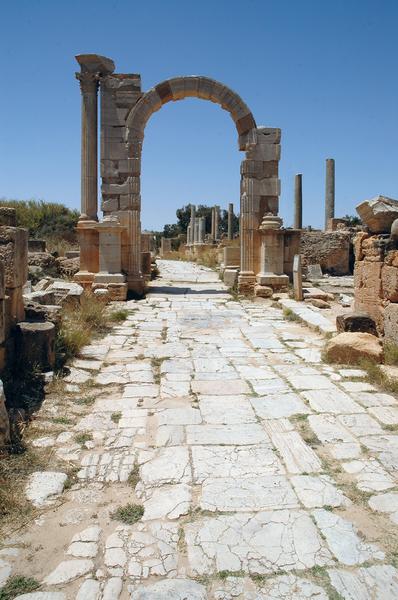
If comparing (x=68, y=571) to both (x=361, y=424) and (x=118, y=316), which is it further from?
(x=118, y=316)

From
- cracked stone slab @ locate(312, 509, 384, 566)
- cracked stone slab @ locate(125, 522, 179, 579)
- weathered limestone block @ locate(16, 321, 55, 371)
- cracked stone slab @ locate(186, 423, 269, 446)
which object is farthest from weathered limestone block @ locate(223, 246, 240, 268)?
cracked stone slab @ locate(125, 522, 179, 579)

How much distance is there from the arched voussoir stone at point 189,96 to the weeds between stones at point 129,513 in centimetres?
957

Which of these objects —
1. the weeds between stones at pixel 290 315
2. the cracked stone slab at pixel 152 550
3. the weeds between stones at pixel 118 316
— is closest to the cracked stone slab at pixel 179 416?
the cracked stone slab at pixel 152 550

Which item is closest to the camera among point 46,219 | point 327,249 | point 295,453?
point 295,453

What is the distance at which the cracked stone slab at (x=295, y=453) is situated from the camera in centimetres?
309

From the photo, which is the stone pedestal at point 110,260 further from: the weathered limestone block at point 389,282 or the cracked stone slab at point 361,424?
the cracked stone slab at point 361,424

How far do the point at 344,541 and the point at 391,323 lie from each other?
3757mm

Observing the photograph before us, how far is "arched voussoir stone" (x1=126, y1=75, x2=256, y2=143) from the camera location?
10836mm

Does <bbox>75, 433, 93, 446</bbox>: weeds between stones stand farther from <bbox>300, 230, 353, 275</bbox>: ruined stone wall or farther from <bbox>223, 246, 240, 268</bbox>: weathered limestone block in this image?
<bbox>300, 230, 353, 275</bbox>: ruined stone wall

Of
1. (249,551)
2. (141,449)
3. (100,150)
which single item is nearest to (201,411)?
(141,449)

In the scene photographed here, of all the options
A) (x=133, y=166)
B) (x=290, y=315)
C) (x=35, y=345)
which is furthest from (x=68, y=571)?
(x=133, y=166)

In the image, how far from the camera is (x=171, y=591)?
2.02m

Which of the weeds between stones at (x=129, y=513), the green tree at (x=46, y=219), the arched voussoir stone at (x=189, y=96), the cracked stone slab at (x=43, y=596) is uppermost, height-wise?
the arched voussoir stone at (x=189, y=96)

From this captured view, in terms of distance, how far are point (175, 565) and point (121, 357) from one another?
151 inches
